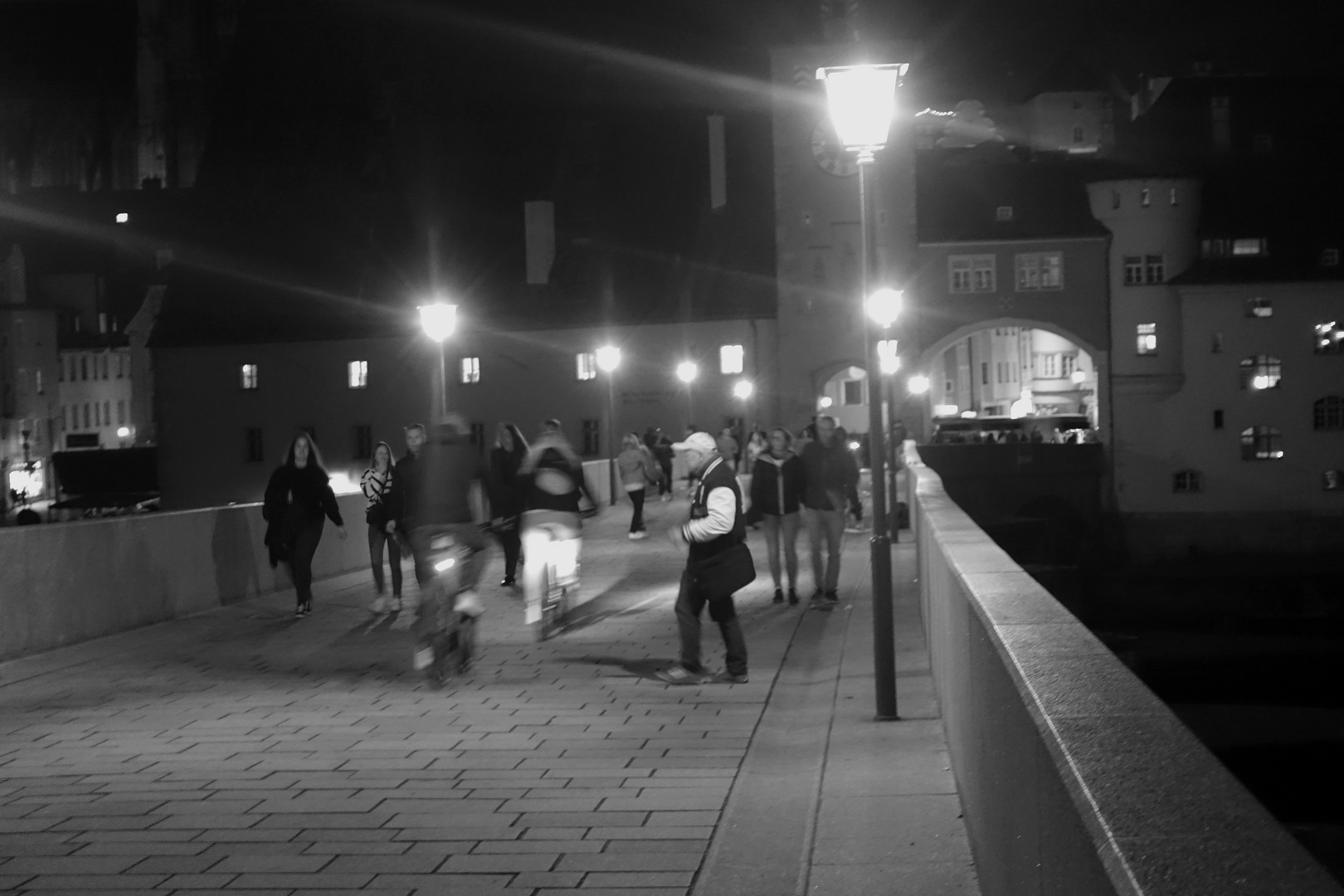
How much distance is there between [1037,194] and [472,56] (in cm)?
3085

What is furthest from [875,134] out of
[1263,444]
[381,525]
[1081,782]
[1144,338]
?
[1263,444]

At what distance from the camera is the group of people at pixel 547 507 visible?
36.4 ft

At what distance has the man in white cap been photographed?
11.0 m

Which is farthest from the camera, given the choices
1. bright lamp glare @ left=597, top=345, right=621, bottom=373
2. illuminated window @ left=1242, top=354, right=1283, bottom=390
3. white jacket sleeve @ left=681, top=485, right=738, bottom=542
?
illuminated window @ left=1242, top=354, right=1283, bottom=390

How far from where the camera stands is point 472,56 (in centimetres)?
8319

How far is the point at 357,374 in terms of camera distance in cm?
7062

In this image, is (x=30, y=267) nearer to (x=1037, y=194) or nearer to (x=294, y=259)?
(x=294, y=259)

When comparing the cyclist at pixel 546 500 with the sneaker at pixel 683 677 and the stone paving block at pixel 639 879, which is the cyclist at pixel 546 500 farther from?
the stone paving block at pixel 639 879

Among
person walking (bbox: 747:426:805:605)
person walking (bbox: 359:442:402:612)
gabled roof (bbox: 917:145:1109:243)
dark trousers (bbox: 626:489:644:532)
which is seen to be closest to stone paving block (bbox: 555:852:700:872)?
person walking (bbox: 359:442:402:612)

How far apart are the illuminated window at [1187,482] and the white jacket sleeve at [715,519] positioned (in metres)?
61.4

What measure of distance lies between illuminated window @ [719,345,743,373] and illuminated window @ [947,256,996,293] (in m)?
9.63

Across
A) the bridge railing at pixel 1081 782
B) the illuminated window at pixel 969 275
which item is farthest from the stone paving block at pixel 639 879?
the illuminated window at pixel 969 275

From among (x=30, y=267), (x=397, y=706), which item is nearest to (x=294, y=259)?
(x=30, y=267)

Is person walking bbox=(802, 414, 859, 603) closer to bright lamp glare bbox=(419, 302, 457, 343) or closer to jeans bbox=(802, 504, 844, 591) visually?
jeans bbox=(802, 504, 844, 591)
